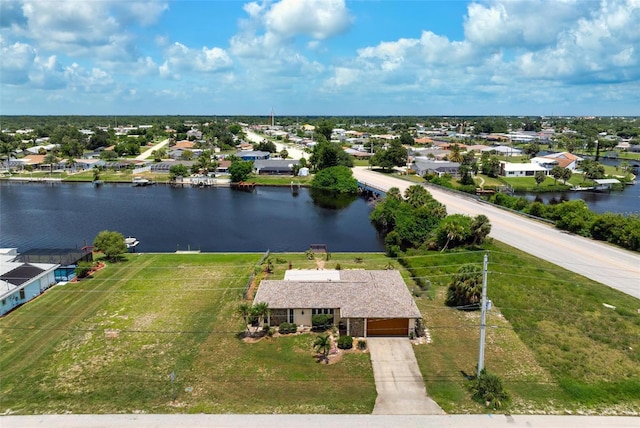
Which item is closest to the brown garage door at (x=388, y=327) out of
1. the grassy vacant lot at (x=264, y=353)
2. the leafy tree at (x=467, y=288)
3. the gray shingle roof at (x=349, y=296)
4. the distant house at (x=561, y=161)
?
the gray shingle roof at (x=349, y=296)

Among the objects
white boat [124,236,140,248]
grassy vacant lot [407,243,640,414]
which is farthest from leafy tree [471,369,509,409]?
white boat [124,236,140,248]

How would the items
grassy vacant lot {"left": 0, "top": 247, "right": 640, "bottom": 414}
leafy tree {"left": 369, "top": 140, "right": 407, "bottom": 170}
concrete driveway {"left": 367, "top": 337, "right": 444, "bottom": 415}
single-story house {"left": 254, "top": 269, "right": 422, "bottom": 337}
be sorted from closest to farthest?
concrete driveway {"left": 367, "top": 337, "right": 444, "bottom": 415}
grassy vacant lot {"left": 0, "top": 247, "right": 640, "bottom": 414}
single-story house {"left": 254, "top": 269, "right": 422, "bottom": 337}
leafy tree {"left": 369, "top": 140, "right": 407, "bottom": 170}

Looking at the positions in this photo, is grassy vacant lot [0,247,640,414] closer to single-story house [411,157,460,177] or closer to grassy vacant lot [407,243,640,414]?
grassy vacant lot [407,243,640,414]

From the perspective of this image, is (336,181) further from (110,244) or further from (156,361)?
(156,361)

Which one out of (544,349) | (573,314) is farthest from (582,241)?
(544,349)

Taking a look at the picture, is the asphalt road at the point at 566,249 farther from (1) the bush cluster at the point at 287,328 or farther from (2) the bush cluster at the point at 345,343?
(1) the bush cluster at the point at 287,328
